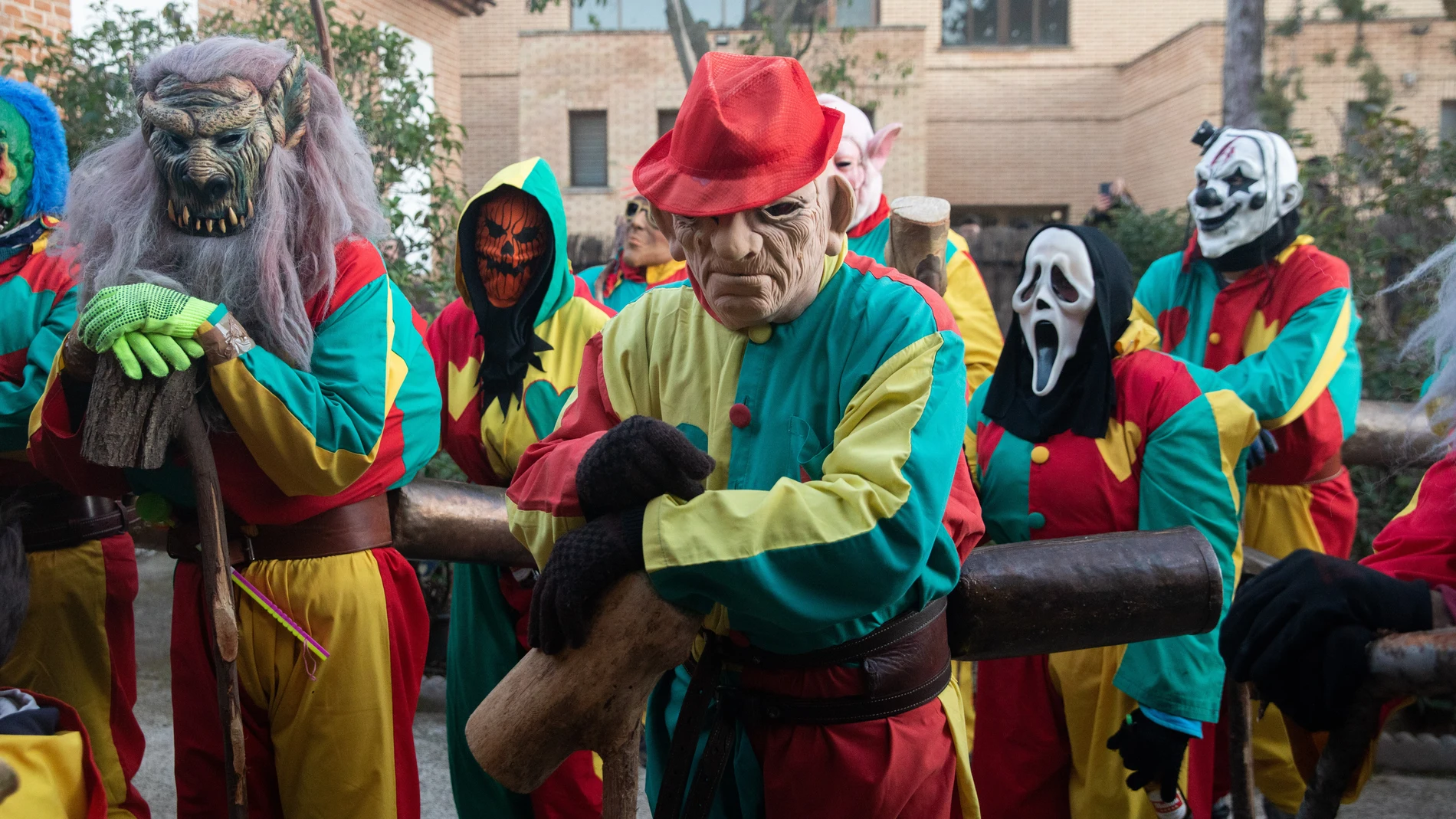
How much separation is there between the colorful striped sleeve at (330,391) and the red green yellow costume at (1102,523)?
1601 millimetres

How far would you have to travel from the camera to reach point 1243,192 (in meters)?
4.65

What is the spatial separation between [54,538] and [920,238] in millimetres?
2579

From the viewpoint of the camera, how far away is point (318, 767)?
277 centimetres

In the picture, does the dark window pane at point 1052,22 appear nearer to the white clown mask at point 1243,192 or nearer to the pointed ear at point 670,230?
the white clown mask at point 1243,192

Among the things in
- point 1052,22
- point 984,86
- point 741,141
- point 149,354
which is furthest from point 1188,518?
point 1052,22

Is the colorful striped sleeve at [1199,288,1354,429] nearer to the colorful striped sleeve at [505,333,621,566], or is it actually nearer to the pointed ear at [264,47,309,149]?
the colorful striped sleeve at [505,333,621,566]

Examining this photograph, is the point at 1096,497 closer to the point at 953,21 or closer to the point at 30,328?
the point at 30,328

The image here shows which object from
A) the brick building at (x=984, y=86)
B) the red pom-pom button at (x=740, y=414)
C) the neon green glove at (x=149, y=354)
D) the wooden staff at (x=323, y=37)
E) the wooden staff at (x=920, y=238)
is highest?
the brick building at (x=984, y=86)

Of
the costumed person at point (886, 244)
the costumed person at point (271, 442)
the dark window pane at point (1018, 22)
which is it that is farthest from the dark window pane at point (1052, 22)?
the costumed person at point (271, 442)

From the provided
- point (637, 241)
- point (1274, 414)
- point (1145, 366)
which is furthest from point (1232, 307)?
point (637, 241)

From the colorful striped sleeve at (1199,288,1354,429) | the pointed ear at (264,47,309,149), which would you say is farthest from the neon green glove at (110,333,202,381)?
the colorful striped sleeve at (1199,288,1354,429)

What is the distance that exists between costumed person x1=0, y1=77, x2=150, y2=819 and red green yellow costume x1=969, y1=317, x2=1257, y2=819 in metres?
2.41

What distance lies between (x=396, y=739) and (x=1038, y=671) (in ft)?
5.32

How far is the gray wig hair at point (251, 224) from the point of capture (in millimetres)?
2717
